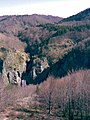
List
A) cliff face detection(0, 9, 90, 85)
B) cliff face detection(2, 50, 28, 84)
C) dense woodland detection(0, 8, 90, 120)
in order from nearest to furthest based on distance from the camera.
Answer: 1. dense woodland detection(0, 8, 90, 120)
2. cliff face detection(0, 9, 90, 85)
3. cliff face detection(2, 50, 28, 84)

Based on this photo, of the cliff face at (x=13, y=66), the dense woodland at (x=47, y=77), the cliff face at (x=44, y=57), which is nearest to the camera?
the dense woodland at (x=47, y=77)

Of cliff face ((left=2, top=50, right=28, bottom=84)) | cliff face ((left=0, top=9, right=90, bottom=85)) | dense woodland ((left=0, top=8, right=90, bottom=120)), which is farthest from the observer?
cliff face ((left=2, top=50, right=28, bottom=84))

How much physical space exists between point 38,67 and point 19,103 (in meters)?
91.9

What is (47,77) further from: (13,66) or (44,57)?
(13,66)

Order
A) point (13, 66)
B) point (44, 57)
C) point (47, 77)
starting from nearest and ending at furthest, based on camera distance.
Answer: point (47, 77) < point (13, 66) < point (44, 57)

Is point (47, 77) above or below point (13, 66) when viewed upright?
below

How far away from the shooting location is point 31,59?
162125 millimetres

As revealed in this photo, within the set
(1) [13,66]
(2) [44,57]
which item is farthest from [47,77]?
(1) [13,66]

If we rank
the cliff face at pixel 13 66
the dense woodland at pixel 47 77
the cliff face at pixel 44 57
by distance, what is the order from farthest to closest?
the cliff face at pixel 13 66
the cliff face at pixel 44 57
the dense woodland at pixel 47 77

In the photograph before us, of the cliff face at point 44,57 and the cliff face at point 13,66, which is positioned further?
the cliff face at point 13,66

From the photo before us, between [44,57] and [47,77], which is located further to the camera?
[44,57]

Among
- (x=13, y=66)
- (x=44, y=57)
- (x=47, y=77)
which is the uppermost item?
(x=44, y=57)

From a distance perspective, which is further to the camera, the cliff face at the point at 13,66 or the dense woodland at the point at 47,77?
the cliff face at the point at 13,66

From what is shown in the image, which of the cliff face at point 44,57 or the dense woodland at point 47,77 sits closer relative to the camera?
the dense woodland at point 47,77
